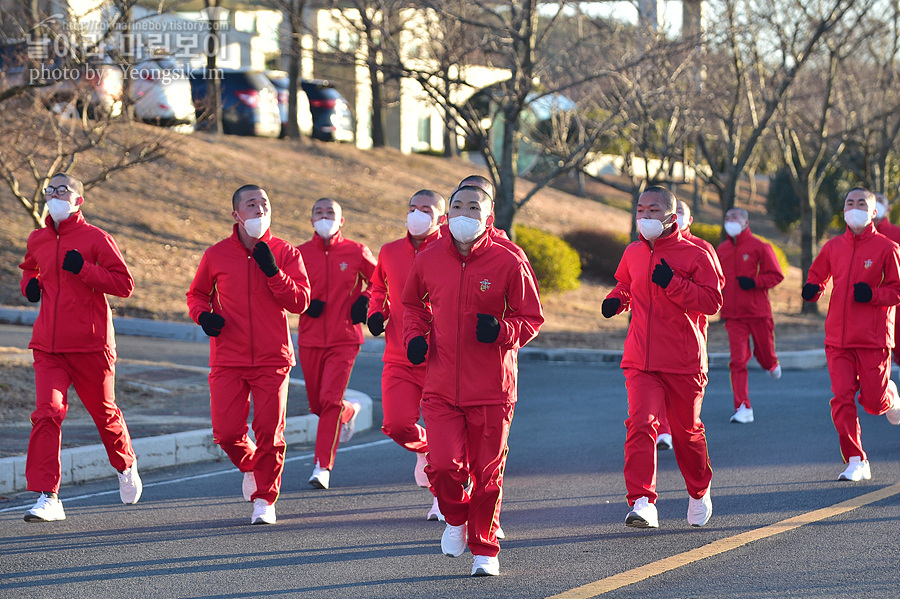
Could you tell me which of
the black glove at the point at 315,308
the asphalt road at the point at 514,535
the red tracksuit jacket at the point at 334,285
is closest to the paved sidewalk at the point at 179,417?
the asphalt road at the point at 514,535

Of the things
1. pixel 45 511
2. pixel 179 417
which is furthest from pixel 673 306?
pixel 179 417

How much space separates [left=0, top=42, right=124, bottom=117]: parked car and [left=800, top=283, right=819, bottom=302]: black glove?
6.81 metres

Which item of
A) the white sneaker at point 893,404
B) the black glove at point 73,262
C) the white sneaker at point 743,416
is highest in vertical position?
the black glove at point 73,262

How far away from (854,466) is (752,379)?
666 cm

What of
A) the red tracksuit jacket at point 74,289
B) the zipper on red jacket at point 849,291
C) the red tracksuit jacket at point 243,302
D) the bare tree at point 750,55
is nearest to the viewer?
the red tracksuit jacket at point 243,302

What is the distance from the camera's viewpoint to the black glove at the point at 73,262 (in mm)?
6551

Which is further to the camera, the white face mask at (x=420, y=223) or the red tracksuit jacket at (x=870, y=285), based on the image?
the red tracksuit jacket at (x=870, y=285)

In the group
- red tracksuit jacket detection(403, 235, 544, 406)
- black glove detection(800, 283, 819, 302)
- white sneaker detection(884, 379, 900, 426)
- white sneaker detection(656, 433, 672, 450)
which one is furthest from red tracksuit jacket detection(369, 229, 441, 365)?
white sneaker detection(884, 379, 900, 426)

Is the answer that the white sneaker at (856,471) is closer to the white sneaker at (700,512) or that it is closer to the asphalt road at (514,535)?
the asphalt road at (514,535)

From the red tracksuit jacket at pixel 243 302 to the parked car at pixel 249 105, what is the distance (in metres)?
27.9

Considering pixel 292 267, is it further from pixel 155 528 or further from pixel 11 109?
pixel 11 109

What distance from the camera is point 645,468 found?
249 inches

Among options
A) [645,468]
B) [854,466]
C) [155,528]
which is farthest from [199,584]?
[854,466]

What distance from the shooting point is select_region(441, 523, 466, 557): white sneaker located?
5.66 metres
